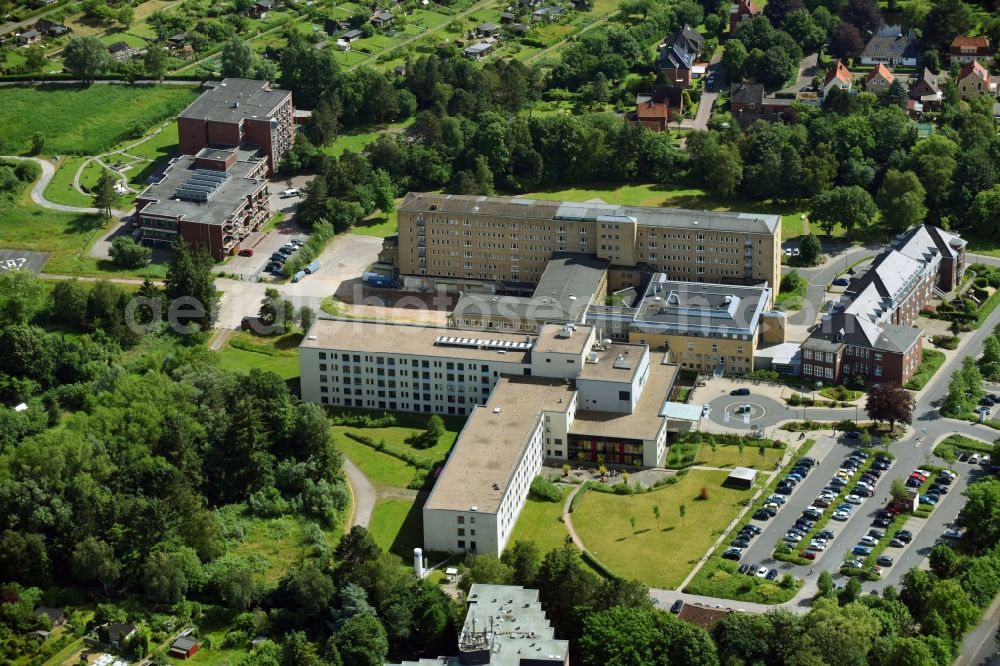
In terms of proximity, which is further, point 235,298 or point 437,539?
point 235,298

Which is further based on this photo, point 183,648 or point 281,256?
point 281,256

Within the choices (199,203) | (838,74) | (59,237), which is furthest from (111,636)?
(838,74)

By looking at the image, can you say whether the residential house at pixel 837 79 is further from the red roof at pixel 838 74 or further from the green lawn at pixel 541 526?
the green lawn at pixel 541 526

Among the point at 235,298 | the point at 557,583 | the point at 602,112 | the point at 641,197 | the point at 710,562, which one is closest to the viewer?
the point at 557,583

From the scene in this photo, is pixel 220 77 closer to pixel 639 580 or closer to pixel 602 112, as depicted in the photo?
pixel 602 112

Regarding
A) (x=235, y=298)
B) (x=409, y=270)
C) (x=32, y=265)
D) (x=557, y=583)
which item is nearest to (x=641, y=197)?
(x=409, y=270)

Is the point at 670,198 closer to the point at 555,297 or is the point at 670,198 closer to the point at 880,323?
the point at 555,297

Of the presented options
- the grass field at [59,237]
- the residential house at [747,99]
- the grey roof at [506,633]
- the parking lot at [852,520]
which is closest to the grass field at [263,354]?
the grass field at [59,237]
